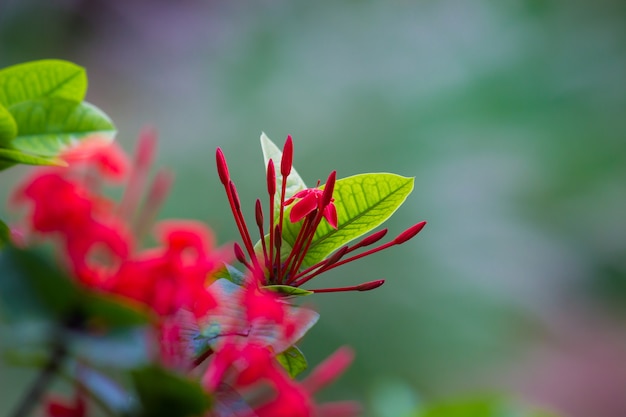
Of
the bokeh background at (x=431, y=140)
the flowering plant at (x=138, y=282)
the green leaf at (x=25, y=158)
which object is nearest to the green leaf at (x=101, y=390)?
the flowering plant at (x=138, y=282)

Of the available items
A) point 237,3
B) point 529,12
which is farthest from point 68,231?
point 237,3

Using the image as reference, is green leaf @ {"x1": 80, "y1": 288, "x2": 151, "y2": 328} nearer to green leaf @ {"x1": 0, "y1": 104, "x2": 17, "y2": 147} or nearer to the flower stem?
the flower stem

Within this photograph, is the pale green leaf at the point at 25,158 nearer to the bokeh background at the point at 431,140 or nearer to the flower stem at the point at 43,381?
the flower stem at the point at 43,381

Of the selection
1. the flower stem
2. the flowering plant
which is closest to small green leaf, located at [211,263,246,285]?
the flowering plant

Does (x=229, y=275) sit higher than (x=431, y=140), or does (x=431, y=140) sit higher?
(x=229, y=275)

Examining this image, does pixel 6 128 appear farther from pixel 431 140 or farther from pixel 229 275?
pixel 431 140

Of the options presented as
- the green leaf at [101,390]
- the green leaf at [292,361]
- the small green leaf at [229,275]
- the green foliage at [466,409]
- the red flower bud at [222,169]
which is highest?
the red flower bud at [222,169]

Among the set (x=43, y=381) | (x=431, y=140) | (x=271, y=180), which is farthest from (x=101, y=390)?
(x=431, y=140)

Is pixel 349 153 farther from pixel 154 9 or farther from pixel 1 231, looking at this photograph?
pixel 1 231
